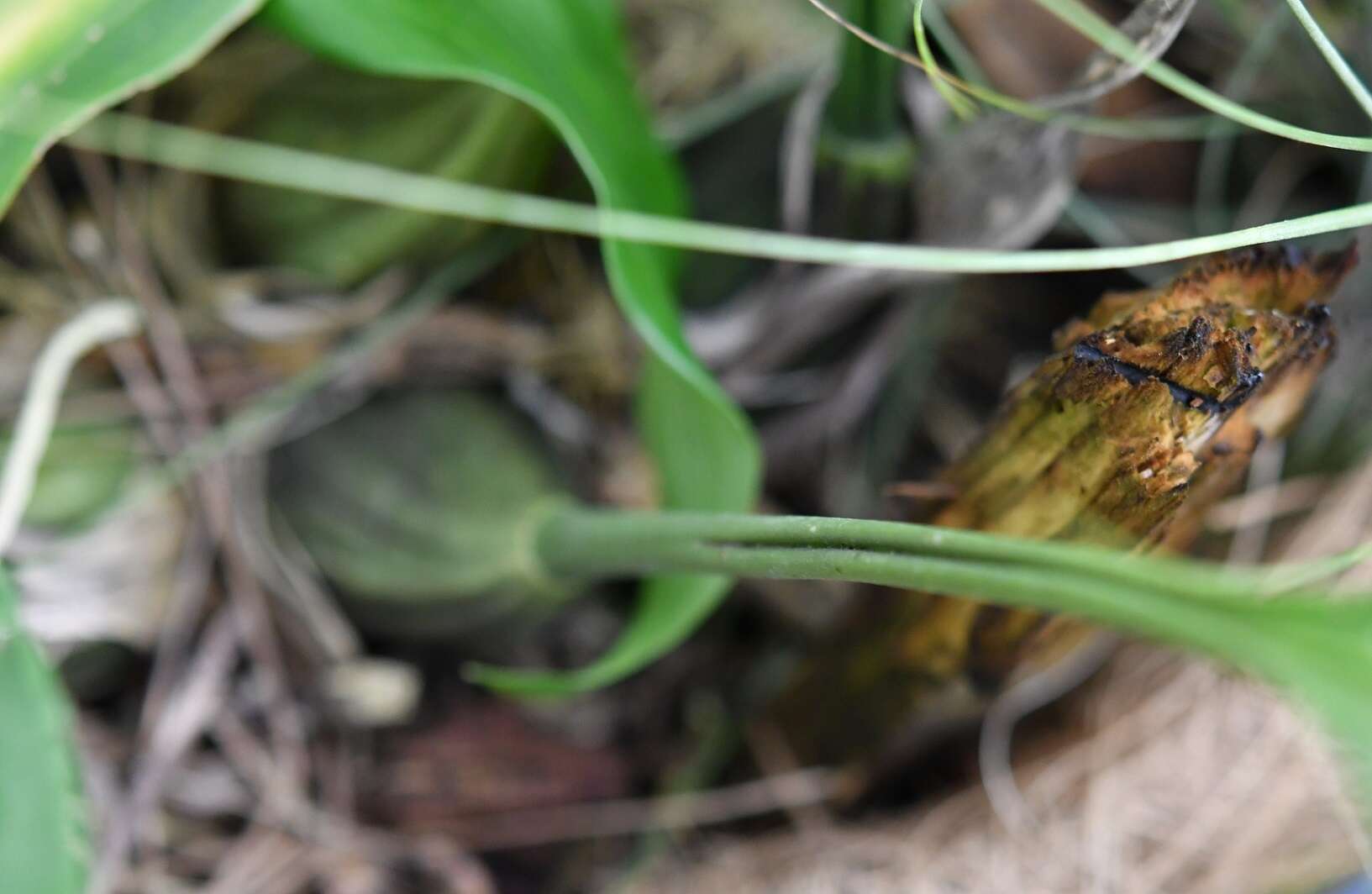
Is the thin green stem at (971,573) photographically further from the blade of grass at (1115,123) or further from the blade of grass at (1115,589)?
the blade of grass at (1115,123)

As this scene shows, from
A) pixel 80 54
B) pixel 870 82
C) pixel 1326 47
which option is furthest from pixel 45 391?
pixel 1326 47

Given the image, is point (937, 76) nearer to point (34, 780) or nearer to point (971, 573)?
point (971, 573)

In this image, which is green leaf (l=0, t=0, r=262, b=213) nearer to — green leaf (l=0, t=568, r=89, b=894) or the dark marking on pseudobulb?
green leaf (l=0, t=568, r=89, b=894)

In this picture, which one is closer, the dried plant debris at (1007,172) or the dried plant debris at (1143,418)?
the dried plant debris at (1143,418)

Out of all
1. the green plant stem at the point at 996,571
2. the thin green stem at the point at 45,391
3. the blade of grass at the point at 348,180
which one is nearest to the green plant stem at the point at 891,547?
the green plant stem at the point at 996,571

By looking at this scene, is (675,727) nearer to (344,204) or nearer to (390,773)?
(390,773)

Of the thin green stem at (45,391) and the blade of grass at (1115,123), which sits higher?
the blade of grass at (1115,123)
